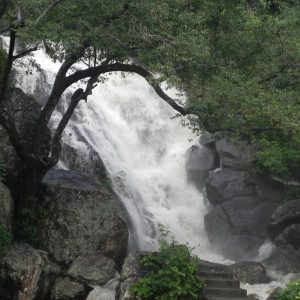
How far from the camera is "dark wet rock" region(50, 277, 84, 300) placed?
12.8 m

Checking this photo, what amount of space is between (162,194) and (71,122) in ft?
18.6

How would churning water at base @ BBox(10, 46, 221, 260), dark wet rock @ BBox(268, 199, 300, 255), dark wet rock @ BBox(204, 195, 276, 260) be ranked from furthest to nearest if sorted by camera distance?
churning water at base @ BBox(10, 46, 221, 260), dark wet rock @ BBox(204, 195, 276, 260), dark wet rock @ BBox(268, 199, 300, 255)

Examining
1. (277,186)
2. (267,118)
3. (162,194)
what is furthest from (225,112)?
(162,194)

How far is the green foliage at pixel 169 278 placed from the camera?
36.0 feet

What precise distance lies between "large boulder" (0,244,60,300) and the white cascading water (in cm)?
637

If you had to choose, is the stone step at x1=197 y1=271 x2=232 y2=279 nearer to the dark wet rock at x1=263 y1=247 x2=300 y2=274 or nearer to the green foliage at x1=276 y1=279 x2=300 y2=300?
the green foliage at x1=276 y1=279 x2=300 y2=300

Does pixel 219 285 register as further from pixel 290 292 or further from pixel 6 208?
pixel 6 208

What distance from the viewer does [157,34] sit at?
1294cm

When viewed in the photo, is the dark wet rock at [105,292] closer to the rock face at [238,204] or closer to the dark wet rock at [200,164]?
the rock face at [238,204]

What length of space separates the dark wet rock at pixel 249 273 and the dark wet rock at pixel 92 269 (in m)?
4.89

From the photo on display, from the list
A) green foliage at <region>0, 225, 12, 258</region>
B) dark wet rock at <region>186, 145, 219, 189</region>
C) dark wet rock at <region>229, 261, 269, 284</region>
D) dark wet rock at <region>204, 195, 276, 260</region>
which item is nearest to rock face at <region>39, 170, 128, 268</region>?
green foliage at <region>0, 225, 12, 258</region>

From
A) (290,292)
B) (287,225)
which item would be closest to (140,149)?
(287,225)

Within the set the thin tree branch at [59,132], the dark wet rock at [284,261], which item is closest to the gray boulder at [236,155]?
the dark wet rock at [284,261]

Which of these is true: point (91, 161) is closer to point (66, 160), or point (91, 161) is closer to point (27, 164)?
point (66, 160)
